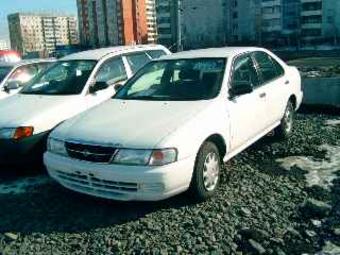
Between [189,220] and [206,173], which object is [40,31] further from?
[189,220]

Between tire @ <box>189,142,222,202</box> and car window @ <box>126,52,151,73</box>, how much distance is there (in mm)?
3327

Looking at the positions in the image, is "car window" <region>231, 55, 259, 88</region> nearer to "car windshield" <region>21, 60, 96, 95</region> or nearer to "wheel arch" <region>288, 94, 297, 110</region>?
"wheel arch" <region>288, 94, 297, 110</region>

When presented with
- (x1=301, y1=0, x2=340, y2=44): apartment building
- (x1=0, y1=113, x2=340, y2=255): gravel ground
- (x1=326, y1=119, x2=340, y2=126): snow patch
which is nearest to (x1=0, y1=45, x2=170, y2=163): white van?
(x1=0, y1=113, x2=340, y2=255): gravel ground

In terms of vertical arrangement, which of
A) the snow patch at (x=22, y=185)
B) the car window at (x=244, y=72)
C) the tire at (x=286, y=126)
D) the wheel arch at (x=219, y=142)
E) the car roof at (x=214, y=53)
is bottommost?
the snow patch at (x=22, y=185)

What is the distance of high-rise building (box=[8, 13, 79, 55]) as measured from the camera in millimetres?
114062

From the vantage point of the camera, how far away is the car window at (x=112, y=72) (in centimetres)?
731

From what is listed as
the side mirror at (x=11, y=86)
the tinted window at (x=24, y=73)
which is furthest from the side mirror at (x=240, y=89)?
the tinted window at (x=24, y=73)

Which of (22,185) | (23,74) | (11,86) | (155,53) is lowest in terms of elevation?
(22,185)

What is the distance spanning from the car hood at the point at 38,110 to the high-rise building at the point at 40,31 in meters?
103

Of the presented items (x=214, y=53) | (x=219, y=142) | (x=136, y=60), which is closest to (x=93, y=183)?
Result: (x=219, y=142)

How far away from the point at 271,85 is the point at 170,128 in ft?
7.85

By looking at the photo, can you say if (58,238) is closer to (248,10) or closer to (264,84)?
(264,84)

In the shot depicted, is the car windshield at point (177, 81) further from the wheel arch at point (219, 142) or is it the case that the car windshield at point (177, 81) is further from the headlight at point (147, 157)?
the headlight at point (147, 157)

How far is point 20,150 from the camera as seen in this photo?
A: 591 cm
